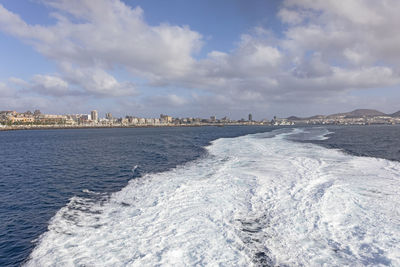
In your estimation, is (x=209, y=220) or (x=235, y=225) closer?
(x=235, y=225)

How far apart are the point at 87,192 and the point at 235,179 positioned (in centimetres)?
889

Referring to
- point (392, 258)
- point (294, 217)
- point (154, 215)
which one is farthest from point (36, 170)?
point (392, 258)

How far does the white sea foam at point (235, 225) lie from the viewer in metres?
5.72

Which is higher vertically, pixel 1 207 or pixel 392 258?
pixel 392 258

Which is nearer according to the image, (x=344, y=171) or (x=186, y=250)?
(x=186, y=250)

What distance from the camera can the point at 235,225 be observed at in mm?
7469

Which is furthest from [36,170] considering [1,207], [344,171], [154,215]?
[344,171]

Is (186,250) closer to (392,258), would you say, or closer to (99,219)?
(99,219)

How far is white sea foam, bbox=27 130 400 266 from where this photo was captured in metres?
5.72

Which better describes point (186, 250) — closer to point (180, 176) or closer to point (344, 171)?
point (180, 176)

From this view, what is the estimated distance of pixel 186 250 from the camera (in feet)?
19.6

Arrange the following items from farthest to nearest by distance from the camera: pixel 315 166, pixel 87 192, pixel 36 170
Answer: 1. pixel 36 170
2. pixel 315 166
3. pixel 87 192

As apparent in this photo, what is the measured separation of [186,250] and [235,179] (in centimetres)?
759

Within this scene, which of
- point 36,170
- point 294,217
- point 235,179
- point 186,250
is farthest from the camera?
point 36,170
